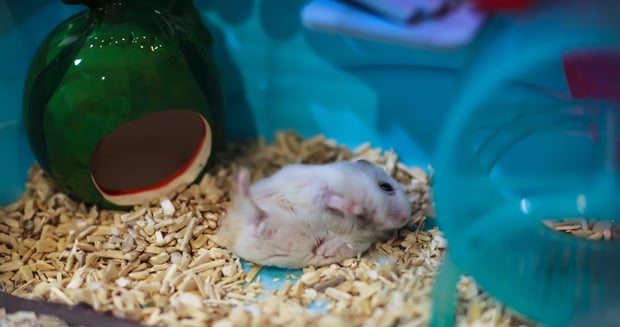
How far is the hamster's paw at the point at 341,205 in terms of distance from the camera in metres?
2.11

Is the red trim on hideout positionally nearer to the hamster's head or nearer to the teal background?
the teal background

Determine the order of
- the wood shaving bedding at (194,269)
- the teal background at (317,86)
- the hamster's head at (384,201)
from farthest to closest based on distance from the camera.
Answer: the teal background at (317,86) → the hamster's head at (384,201) → the wood shaving bedding at (194,269)

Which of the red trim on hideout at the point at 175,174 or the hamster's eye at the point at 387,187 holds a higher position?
the hamster's eye at the point at 387,187

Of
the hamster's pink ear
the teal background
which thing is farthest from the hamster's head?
the hamster's pink ear

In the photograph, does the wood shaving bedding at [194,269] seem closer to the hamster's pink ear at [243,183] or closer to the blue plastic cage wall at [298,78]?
the blue plastic cage wall at [298,78]

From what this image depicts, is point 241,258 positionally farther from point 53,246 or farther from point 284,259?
point 53,246

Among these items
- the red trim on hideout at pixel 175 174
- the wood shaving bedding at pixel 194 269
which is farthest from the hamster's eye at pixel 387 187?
the red trim on hideout at pixel 175 174

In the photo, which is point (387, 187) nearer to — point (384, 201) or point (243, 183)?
point (384, 201)

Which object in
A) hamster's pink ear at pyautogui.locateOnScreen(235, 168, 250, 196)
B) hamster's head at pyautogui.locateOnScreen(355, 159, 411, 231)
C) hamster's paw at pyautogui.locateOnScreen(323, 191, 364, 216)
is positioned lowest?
hamster's pink ear at pyautogui.locateOnScreen(235, 168, 250, 196)

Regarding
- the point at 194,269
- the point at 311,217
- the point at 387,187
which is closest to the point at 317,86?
the point at 387,187

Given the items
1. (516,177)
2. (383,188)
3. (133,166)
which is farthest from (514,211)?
(133,166)

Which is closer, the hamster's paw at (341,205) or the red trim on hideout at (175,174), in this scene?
the hamster's paw at (341,205)

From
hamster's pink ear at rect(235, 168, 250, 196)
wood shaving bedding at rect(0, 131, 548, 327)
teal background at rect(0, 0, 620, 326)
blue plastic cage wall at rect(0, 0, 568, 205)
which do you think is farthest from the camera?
blue plastic cage wall at rect(0, 0, 568, 205)

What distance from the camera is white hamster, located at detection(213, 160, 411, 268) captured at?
2.13m
